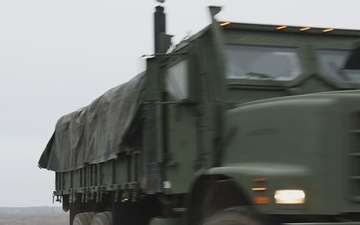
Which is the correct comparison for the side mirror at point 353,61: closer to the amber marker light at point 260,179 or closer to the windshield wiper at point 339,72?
the windshield wiper at point 339,72

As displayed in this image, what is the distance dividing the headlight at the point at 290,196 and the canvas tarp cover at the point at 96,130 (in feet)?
11.9

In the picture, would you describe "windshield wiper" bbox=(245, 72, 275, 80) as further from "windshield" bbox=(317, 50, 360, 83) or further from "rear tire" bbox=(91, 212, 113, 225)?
"rear tire" bbox=(91, 212, 113, 225)

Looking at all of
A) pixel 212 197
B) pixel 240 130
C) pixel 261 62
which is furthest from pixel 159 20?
pixel 212 197

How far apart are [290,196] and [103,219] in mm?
5597

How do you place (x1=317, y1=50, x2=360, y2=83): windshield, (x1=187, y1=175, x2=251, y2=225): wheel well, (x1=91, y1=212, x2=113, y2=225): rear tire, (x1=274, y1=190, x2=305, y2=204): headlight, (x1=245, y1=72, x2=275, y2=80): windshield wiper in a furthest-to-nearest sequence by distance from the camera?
(x1=91, y1=212, x2=113, y2=225): rear tire
(x1=317, y1=50, x2=360, y2=83): windshield
(x1=245, y1=72, x2=275, y2=80): windshield wiper
(x1=187, y1=175, x2=251, y2=225): wheel well
(x1=274, y1=190, x2=305, y2=204): headlight

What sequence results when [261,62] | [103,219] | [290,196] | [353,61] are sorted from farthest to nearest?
[103,219], [353,61], [261,62], [290,196]

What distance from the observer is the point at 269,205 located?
4.73 meters

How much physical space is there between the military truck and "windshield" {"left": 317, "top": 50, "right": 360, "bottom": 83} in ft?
0.04

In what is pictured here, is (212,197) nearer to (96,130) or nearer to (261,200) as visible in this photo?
(261,200)

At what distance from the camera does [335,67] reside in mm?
6203

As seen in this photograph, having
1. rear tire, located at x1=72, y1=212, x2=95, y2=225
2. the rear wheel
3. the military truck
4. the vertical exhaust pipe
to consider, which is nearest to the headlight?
the military truck

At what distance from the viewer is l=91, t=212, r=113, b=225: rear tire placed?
31.5 ft

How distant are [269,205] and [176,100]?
233cm

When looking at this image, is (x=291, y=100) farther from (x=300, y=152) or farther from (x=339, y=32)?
(x=339, y=32)
